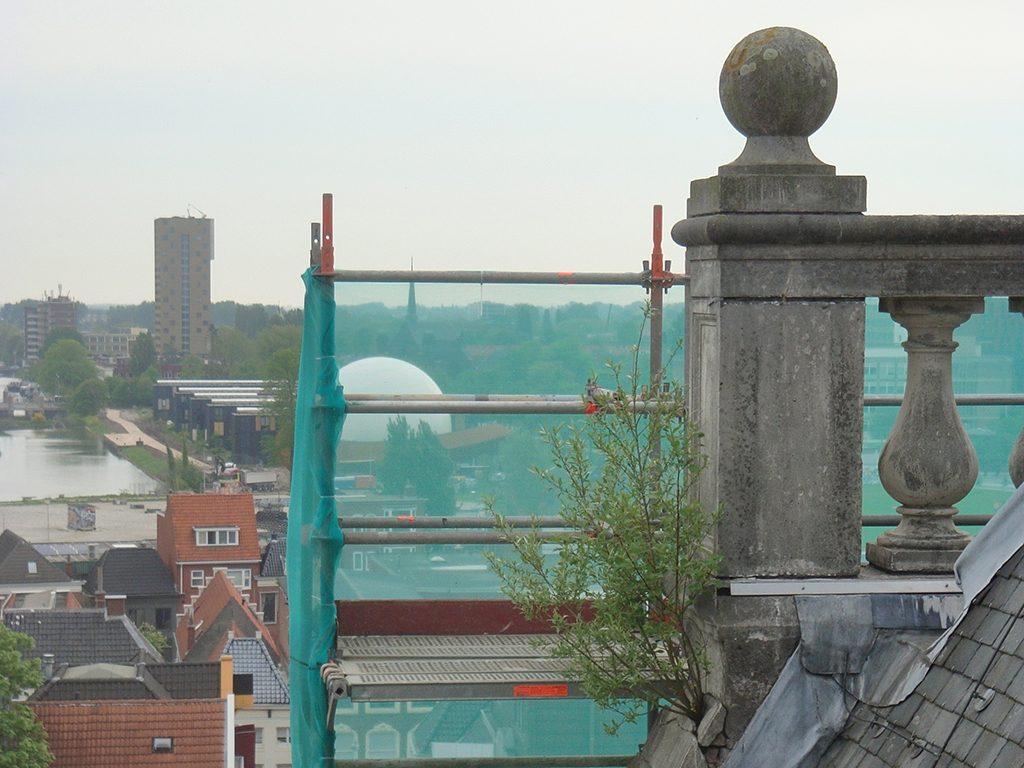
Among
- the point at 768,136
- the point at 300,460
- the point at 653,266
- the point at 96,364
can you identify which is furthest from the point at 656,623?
the point at 96,364

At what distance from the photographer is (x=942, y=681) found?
371 centimetres

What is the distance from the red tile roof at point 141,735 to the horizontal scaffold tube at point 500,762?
2756cm

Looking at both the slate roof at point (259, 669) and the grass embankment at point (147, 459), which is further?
the grass embankment at point (147, 459)

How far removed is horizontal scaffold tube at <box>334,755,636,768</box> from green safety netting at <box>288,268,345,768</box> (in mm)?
204

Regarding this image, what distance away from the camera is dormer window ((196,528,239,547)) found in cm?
6675

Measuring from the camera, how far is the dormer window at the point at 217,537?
66.8m

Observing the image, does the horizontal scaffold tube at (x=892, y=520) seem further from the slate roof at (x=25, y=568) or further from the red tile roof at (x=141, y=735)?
the slate roof at (x=25, y=568)

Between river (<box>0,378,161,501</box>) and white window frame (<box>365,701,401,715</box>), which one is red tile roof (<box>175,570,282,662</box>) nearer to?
white window frame (<box>365,701,401,715</box>)

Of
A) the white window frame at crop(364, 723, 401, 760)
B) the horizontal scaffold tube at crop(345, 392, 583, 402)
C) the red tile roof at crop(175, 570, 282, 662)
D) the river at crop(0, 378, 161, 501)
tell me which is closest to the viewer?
the white window frame at crop(364, 723, 401, 760)

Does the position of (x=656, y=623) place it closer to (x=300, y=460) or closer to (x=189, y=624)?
(x=300, y=460)

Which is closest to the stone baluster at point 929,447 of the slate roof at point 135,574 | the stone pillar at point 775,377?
the stone pillar at point 775,377

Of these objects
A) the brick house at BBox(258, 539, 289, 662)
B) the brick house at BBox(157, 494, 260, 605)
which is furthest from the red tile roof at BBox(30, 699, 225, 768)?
the brick house at BBox(157, 494, 260, 605)

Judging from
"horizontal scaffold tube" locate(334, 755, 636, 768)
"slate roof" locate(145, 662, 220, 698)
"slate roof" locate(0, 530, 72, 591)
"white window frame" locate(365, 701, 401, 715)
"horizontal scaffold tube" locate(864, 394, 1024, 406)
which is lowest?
"slate roof" locate(0, 530, 72, 591)

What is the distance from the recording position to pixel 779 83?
444 centimetres
